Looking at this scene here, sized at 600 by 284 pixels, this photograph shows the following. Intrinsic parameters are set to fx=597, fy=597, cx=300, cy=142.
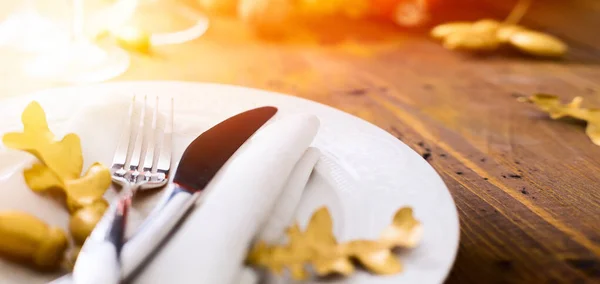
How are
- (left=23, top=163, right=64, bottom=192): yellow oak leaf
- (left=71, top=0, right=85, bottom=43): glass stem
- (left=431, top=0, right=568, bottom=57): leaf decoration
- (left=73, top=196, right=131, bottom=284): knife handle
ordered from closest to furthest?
(left=73, top=196, right=131, bottom=284): knife handle
(left=23, top=163, right=64, bottom=192): yellow oak leaf
(left=71, top=0, right=85, bottom=43): glass stem
(left=431, top=0, right=568, bottom=57): leaf decoration

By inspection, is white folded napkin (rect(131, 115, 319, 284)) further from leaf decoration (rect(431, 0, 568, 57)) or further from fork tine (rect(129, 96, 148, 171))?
leaf decoration (rect(431, 0, 568, 57))

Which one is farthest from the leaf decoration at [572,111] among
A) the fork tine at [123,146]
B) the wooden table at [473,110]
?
the fork tine at [123,146]

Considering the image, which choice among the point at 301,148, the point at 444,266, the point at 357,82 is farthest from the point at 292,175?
the point at 357,82

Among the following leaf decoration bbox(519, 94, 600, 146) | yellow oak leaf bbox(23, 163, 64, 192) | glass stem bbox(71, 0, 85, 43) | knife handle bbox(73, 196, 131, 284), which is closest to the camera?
knife handle bbox(73, 196, 131, 284)

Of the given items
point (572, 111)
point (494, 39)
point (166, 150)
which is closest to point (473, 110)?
point (572, 111)

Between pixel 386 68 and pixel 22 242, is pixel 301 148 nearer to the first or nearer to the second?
pixel 22 242

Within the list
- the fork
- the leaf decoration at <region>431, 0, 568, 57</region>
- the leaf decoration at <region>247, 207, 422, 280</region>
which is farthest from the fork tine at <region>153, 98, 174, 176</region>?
the leaf decoration at <region>431, 0, 568, 57</region>

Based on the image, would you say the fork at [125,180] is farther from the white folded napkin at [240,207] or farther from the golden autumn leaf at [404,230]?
the golden autumn leaf at [404,230]
